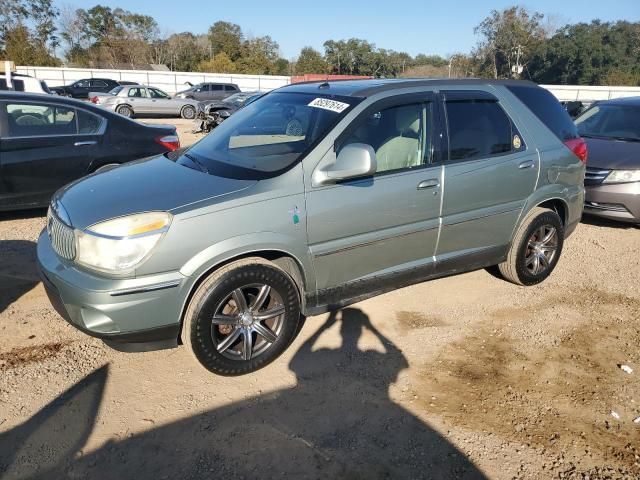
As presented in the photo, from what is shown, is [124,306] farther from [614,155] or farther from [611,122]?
[611,122]

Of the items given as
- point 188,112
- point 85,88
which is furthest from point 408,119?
point 85,88

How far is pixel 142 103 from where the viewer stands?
76.8ft

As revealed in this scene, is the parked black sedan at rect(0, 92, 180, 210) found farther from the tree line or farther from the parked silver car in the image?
the tree line

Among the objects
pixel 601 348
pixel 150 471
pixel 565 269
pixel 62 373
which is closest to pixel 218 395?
pixel 150 471

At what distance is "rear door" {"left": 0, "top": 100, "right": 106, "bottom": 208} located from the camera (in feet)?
18.7

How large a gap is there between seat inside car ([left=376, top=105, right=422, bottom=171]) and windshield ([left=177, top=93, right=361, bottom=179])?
387mm

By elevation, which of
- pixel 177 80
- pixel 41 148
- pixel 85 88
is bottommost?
pixel 41 148

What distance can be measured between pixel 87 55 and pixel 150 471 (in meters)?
74.3

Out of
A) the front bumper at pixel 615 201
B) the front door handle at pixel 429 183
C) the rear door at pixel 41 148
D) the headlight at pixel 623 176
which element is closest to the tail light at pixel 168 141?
the rear door at pixel 41 148

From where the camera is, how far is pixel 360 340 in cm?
376

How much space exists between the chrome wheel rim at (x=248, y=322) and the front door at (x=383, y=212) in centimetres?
37

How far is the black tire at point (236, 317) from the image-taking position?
3.02 m

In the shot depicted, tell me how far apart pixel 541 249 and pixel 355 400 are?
2.68 m

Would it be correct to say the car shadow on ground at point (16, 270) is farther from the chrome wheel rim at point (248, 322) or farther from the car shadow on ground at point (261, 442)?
the chrome wheel rim at point (248, 322)
